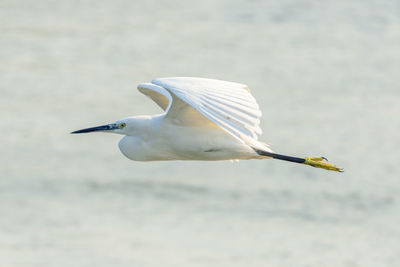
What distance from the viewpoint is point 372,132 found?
1764 centimetres

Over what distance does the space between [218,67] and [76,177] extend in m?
4.06

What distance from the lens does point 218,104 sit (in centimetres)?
623

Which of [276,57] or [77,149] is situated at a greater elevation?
[276,57]

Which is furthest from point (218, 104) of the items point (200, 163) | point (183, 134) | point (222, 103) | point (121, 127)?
point (200, 163)

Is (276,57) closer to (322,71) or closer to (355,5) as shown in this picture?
(322,71)

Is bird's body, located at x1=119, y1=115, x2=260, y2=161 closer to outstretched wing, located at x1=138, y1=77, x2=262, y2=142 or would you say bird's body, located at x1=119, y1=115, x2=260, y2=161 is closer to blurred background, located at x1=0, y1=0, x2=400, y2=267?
outstretched wing, located at x1=138, y1=77, x2=262, y2=142

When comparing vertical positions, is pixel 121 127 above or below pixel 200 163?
above

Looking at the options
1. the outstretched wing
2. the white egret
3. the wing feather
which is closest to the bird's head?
the white egret

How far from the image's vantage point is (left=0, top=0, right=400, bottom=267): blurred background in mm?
15234

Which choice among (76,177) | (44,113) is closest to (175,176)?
(76,177)

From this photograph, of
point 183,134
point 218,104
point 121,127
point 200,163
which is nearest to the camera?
point 218,104

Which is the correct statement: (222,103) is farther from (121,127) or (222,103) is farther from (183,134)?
(121,127)

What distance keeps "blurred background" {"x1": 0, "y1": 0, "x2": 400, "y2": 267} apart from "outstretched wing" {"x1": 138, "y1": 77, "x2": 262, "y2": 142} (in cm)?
797

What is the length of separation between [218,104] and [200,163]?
10776 mm
